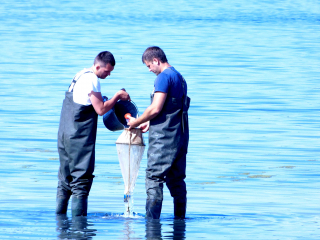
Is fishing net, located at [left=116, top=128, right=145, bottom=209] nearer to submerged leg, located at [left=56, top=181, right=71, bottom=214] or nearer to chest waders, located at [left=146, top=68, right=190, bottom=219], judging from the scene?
chest waders, located at [left=146, top=68, right=190, bottom=219]

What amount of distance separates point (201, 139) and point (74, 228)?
664 centimetres

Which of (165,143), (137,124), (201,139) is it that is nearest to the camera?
(165,143)

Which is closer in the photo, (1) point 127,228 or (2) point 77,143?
(2) point 77,143

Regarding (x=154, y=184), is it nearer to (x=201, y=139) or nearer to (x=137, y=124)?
(x=137, y=124)

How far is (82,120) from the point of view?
26.9 ft

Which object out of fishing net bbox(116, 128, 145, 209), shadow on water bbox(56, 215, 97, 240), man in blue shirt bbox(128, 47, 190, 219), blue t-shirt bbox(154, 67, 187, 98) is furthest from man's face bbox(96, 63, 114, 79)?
shadow on water bbox(56, 215, 97, 240)

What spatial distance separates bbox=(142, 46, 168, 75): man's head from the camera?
8.23 metres

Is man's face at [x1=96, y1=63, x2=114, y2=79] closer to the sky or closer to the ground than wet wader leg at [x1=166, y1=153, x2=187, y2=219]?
closer to the sky

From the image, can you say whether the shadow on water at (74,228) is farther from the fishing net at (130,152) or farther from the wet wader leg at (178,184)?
the wet wader leg at (178,184)

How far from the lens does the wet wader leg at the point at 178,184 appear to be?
8.52 metres

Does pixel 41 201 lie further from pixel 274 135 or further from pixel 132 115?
pixel 274 135

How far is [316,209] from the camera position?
9664 millimetres

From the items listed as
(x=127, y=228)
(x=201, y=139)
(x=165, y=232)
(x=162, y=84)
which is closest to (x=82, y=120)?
(x=162, y=84)

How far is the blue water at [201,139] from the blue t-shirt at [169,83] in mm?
1414
